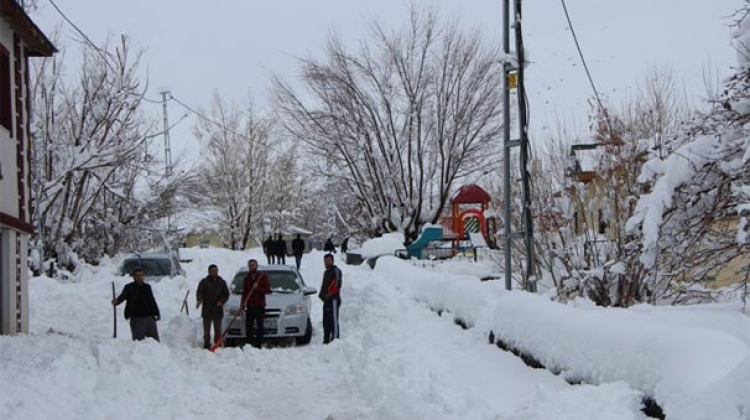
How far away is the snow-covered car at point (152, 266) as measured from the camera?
2381cm

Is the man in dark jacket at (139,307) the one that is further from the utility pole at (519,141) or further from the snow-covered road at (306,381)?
the utility pole at (519,141)

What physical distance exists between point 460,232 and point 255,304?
21.2 m

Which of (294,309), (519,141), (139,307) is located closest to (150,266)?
(294,309)

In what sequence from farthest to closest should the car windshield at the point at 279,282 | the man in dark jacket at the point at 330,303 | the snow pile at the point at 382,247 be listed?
the snow pile at the point at 382,247 < the car windshield at the point at 279,282 < the man in dark jacket at the point at 330,303

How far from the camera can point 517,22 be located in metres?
12.4

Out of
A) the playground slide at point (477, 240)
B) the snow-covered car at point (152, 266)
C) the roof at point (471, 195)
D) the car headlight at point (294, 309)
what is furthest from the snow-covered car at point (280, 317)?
the roof at point (471, 195)

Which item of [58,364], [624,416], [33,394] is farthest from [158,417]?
[624,416]

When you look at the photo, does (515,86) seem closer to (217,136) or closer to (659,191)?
(659,191)

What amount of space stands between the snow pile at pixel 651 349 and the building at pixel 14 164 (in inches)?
332

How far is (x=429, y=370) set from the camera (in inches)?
376

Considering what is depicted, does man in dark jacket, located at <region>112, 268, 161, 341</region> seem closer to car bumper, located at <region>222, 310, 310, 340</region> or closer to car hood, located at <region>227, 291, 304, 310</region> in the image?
car bumper, located at <region>222, 310, 310, 340</region>

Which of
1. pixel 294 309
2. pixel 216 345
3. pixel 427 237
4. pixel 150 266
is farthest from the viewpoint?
pixel 427 237

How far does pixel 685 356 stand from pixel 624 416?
1.94 feet

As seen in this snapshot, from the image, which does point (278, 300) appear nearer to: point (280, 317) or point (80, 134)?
point (280, 317)
